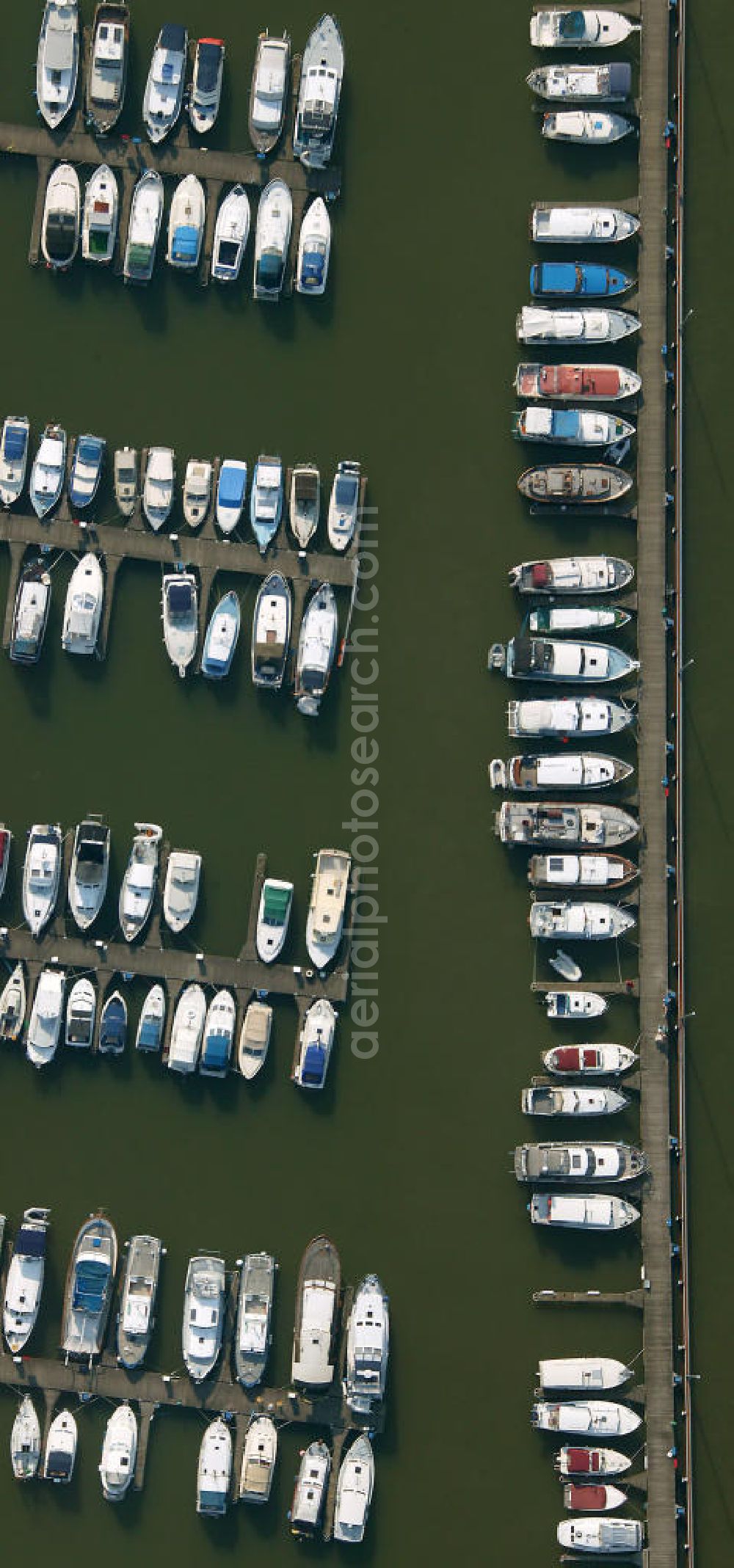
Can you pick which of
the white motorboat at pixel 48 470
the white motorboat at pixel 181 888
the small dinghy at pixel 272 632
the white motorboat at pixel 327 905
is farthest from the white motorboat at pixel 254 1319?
the white motorboat at pixel 48 470

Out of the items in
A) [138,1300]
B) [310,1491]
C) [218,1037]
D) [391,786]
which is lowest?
[310,1491]

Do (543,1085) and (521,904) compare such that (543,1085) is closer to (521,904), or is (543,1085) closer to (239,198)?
(521,904)

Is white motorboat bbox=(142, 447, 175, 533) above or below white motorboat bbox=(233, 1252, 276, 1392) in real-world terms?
above

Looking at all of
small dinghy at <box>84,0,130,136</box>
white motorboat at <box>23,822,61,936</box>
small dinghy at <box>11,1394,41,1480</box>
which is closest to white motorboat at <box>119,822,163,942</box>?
white motorboat at <box>23,822,61,936</box>

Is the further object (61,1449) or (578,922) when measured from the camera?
(578,922)

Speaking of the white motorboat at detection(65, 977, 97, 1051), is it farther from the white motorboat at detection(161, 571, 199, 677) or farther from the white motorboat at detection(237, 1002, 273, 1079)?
the white motorboat at detection(161, 571, 199, 677)

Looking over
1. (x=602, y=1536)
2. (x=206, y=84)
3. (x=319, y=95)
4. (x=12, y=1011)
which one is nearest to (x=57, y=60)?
(x=206, y=84)

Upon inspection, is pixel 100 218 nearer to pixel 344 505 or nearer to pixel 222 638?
pixel 344 505

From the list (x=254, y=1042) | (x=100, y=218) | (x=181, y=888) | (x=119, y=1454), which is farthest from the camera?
(x=100, y=218)
